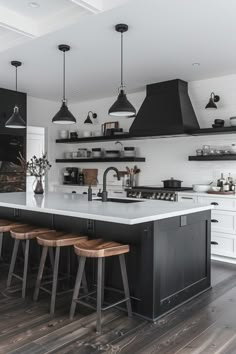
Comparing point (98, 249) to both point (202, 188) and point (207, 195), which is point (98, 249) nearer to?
point (207, 195)

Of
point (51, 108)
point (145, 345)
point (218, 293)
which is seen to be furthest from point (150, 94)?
point (145, 345)

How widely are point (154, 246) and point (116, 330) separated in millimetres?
713

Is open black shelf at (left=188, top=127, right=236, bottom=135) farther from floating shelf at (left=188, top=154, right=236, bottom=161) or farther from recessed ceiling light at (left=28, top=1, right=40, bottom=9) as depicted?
recessed ceiling light at (left=28, top=1, right=40, bottom=9)

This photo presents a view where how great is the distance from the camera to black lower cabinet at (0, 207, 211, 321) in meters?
2.74

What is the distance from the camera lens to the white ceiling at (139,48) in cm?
307

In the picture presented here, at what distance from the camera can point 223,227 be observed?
4.57 metres

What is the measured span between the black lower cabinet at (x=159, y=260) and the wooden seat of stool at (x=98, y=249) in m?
0.22

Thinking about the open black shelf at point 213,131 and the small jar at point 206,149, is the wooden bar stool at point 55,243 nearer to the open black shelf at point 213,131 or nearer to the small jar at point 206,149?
the open black shelf at point 213,131

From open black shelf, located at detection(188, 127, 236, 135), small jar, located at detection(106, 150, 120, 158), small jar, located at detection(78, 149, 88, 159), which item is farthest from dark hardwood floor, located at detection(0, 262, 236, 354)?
small jar, located at detection(78, 149, 88, 159)

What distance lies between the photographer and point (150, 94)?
18.3 ft

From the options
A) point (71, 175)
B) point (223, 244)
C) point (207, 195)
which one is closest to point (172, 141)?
point (207, 195)

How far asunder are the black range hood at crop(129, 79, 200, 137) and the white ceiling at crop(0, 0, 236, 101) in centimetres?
20

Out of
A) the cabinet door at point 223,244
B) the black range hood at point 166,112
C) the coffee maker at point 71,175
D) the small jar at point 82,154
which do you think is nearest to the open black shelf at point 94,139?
the small jar at point 82,154

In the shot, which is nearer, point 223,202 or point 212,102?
point 223,202
